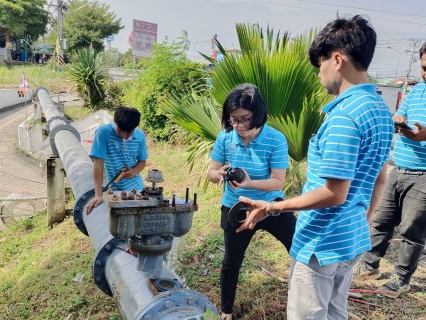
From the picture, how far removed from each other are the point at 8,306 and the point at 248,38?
11.9 ft

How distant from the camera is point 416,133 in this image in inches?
96.7

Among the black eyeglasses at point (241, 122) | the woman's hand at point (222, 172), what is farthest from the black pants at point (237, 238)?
the black eyeglasses at point (241, 122)

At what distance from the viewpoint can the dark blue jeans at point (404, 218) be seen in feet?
8.64

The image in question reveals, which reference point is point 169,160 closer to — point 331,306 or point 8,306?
point 8,306

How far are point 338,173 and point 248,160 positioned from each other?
101 cm

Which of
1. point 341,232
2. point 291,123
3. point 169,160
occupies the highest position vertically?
point 291,123

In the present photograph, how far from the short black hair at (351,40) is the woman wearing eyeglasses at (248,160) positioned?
74 centimetres

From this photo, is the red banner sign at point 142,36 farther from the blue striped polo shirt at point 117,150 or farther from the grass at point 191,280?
the blue striped polo shirt at point 117,150

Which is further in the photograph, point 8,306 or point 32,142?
point 32,142

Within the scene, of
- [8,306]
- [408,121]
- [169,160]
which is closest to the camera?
[408,121]

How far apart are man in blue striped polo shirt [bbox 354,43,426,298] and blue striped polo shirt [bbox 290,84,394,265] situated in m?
1.15

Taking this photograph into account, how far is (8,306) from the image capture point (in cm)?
353

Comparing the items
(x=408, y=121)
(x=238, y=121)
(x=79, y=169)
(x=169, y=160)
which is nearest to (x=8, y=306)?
(x=79, y=169)

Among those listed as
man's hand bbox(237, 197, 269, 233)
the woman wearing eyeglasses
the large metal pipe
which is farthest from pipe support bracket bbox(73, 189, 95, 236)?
man's hand bbox(237, 197, 269, 233)
